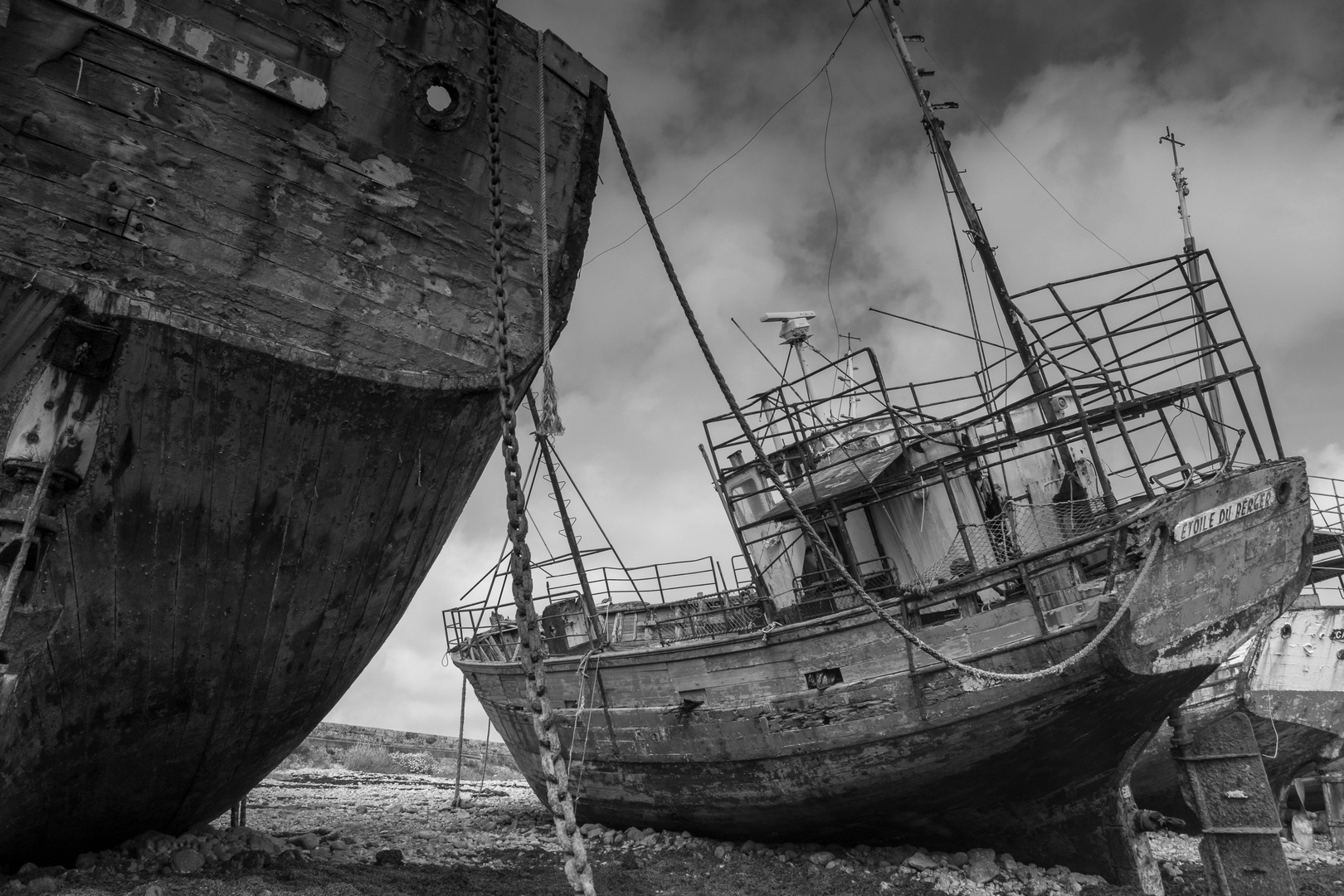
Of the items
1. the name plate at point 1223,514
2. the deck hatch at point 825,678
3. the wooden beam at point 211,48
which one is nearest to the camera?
the wooden beam at point 211,48

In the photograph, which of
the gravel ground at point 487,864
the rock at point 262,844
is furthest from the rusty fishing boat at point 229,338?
the rock at point 262,844

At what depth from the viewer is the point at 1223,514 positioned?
7.19 meters

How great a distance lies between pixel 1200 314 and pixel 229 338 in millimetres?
7800

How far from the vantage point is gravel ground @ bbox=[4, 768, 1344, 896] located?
5141mm

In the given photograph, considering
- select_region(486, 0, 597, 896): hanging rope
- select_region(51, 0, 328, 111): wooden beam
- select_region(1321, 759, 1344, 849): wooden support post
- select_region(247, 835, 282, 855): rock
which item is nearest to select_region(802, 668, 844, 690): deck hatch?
select_region(247, 835, 282, 855): rock

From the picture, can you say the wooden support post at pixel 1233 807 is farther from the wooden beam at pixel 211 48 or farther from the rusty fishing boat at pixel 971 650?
the wooden beam at pixel 211 48

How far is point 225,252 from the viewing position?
13.0 feet

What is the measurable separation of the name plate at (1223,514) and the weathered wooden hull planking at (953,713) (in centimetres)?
6

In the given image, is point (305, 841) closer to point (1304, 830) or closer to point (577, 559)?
point (577, 559)

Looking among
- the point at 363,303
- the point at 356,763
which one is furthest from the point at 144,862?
the point at 356,763

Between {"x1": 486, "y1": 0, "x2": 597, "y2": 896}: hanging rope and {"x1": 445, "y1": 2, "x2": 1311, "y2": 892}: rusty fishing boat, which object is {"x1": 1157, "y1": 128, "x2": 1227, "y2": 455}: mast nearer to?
{"x1": 445, "y1": 2, "x2": 1311, "y2": 892}: rusty fishing boat

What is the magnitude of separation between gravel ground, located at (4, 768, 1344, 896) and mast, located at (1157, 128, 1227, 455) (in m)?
4.35

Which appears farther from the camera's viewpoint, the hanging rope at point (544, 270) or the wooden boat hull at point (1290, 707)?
the wooden boat hull at point (1290, 707)

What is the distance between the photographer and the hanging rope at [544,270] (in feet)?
13.6
